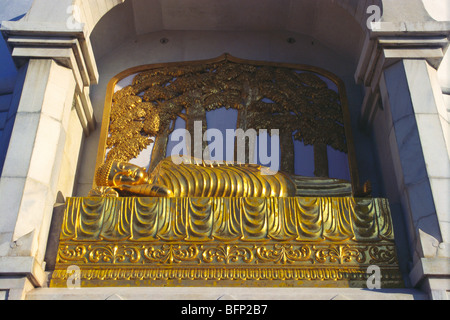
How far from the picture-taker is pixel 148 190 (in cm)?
778

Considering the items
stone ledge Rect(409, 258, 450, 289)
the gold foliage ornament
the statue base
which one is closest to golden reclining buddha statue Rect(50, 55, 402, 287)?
the statue base

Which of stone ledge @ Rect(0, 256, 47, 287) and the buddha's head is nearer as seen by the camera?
stone ledge @ Rect(0, 256, 47, 287)

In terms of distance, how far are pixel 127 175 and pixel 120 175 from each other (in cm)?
9

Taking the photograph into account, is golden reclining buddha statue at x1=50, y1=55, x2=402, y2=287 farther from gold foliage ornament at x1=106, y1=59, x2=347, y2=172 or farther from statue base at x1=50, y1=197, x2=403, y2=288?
gold foliage ornament at x1=106, y1=59, x2=347, y2=172

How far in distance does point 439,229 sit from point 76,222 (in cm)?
381

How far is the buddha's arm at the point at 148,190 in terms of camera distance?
A: 7.65 meters

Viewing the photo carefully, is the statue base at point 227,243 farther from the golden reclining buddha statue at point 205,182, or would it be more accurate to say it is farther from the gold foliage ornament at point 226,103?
the gold foliage ornament at point 226,103

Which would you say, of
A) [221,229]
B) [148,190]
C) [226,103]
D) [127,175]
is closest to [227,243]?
[221,229]

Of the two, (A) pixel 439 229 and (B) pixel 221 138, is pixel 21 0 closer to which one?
(B) pixel 221 138

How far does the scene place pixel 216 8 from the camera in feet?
33.7

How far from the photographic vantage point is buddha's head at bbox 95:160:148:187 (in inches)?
313

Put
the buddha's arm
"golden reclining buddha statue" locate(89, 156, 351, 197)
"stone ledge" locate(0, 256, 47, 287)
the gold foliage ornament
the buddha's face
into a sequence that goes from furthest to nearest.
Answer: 1. the gold foliage ornament
2. the buddha's face
3. "golden reclining buddha statue" locate(89, 156, 351, 197)
4. the buddha's arm
5. "stone ledge" locate(0, 256, 47, 287)

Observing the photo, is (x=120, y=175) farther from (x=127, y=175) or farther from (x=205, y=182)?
(x=205, y=182)

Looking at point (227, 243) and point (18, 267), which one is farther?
point (227, 243)
